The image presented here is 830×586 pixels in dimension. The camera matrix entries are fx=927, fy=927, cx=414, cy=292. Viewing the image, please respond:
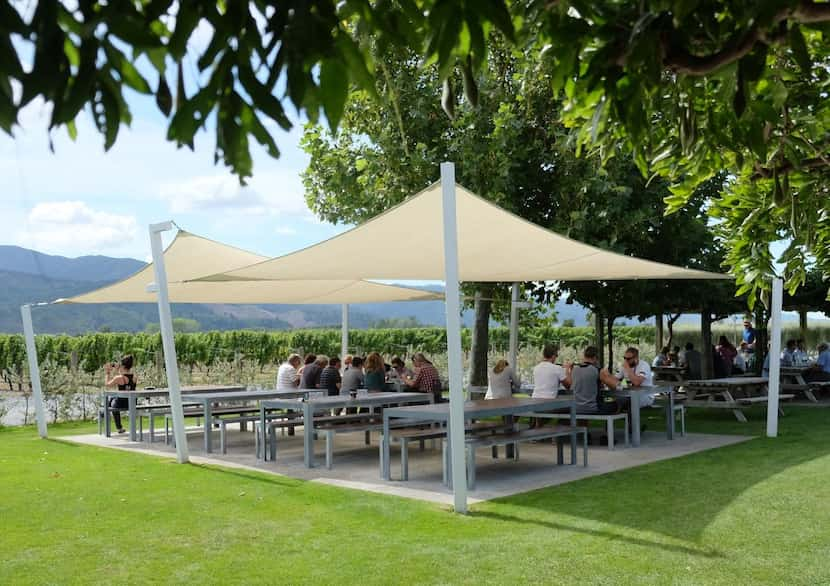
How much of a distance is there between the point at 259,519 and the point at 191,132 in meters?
5.35

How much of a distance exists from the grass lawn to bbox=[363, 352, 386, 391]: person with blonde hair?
3215 millimetres

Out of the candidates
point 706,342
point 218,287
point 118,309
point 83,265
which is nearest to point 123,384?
point 218,287

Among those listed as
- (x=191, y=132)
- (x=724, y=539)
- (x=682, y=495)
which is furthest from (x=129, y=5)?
(x=682, y=495)

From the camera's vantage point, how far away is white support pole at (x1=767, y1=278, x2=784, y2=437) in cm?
1008

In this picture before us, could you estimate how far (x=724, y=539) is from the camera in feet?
18.4

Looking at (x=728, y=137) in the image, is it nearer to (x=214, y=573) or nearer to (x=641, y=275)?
(x=214, y=573)

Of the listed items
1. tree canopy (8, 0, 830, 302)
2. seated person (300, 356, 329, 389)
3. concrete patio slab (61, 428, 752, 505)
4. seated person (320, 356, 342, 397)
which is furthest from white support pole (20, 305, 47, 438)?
tree canopy (8, 0, 830, 302)

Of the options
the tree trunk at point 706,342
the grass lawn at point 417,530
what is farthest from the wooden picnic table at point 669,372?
the grass lawn at point 417,530

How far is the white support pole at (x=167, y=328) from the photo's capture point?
9.30m

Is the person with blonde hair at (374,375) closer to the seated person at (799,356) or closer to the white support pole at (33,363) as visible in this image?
the white support pole at (33,363)

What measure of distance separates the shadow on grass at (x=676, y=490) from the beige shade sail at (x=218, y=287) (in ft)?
11.1

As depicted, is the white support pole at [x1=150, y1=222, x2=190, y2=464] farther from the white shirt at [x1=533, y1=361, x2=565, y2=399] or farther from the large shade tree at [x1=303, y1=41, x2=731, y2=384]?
the large shade tree at [x1=303, y1=41, x2=731, y2=384]

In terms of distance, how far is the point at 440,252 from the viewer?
865cm

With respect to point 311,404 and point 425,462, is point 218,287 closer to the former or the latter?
point 311,404
